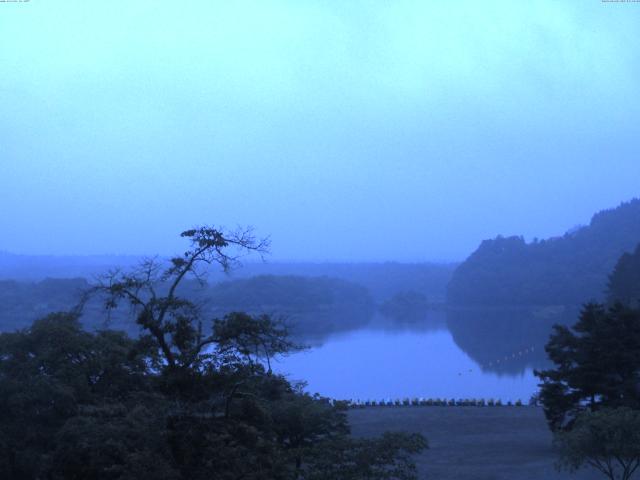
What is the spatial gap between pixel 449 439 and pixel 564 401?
3.35 m

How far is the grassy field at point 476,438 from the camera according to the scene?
1608cm

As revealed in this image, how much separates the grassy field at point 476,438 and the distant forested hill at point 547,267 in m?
60.2

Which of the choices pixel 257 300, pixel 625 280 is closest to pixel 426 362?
pixel 625 280

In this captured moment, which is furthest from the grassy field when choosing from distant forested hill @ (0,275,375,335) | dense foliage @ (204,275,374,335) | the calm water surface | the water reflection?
dense foliage @ (204,275,374,335)

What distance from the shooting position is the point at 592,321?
61.0 ft

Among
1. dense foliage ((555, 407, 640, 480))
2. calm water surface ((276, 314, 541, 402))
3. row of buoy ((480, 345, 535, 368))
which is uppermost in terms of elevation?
dense foliage ((555, 407, 640, 480))

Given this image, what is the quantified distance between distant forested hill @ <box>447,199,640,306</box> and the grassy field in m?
60.2

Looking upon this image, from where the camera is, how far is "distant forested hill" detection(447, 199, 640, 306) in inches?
3546

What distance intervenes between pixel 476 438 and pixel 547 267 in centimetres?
8328

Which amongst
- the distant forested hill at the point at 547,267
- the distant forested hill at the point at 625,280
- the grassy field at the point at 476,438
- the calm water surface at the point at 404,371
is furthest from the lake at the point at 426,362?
the distant forested hill at the point at 547,267

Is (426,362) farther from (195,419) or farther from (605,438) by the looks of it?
(195,419)

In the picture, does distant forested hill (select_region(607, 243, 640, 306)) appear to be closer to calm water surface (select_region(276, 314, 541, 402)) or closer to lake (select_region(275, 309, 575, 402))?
lake (select_region(275, 309, 575, 402))

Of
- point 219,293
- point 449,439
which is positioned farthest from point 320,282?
point 449,439

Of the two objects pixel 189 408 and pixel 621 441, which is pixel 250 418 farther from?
pixel 621 441
